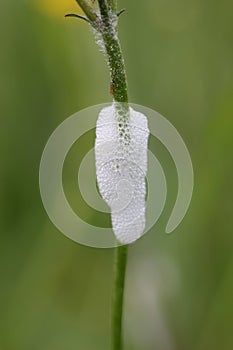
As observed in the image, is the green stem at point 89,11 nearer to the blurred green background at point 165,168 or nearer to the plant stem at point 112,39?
the plant stem at point 112,39

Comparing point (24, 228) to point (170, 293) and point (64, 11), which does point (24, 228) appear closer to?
point (170, 293)

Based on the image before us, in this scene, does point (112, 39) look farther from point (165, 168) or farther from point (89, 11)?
point (165, 168)

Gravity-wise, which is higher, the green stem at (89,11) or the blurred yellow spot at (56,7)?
the blurred yellow spot at (56,7)

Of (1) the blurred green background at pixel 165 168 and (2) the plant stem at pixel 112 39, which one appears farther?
(1) the blurred green background at pixel 165 168

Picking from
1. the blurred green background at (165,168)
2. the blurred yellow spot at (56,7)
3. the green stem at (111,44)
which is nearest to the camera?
the green stem at (111,44)

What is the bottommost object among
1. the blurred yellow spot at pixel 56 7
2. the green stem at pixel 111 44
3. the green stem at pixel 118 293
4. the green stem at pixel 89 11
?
the green stem at pixel 118 293

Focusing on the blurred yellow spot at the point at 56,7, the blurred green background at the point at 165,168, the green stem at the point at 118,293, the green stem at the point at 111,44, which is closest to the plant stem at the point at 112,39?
the green stem at the point at 111,44

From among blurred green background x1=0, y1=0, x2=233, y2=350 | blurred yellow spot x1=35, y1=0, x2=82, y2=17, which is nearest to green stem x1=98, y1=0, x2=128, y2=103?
blurred green background x1=0, y1=0, x2=233, y2=350
